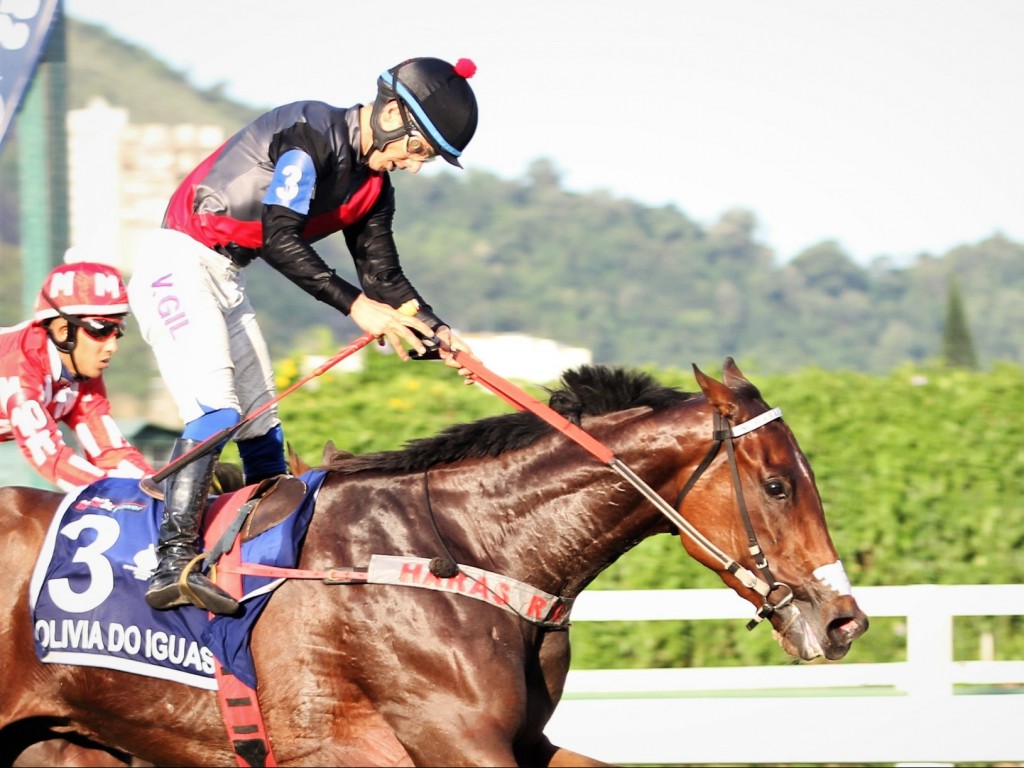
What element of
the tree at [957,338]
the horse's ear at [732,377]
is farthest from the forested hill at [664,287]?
the horse's ear at [732,377]

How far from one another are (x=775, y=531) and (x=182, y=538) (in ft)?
5.55

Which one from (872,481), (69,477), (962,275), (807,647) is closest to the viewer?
(807,647)

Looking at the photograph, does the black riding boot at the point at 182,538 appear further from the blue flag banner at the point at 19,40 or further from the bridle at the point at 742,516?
the blue flag banner at the point at 19,40

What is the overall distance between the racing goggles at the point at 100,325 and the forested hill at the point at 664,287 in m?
42.6

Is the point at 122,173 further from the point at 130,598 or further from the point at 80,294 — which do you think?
the point at 130,598

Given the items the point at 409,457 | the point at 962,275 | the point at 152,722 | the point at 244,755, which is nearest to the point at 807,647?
the point at 409,457

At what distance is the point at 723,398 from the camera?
11.7ft

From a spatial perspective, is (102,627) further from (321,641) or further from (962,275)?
(962,275)

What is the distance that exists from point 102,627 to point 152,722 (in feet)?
1.03

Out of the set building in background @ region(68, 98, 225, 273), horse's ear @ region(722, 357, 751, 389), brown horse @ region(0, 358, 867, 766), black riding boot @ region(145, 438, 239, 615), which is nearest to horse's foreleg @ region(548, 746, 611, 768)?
brown horse @ region(0, 358, 867, 766)

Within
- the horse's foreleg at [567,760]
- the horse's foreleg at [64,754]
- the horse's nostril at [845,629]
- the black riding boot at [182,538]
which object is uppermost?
the black riding boot at [182,538]

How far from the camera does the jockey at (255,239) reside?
11.8ft

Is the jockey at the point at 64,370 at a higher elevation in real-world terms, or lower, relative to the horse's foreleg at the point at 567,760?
higher

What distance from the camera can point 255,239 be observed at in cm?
382
